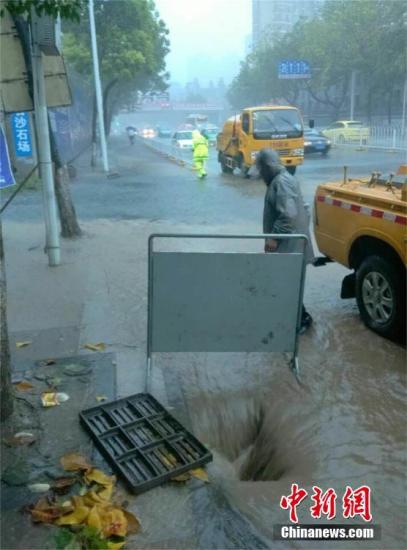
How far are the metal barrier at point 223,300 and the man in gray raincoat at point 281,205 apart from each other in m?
0.76

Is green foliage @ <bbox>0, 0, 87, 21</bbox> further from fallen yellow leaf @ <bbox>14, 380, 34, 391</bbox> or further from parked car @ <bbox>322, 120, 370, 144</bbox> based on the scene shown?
parked car @ <bbox>322, 120, 370, 144</bbox>

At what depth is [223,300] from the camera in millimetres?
4055

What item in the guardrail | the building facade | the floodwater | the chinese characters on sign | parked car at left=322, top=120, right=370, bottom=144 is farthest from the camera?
the building facade

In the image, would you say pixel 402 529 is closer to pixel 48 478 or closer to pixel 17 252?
pixel 48 478

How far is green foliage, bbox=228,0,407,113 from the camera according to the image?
35.5 metres

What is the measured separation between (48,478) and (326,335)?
120 inches

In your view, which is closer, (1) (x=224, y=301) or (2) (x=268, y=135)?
(1) (x=224, y=301)

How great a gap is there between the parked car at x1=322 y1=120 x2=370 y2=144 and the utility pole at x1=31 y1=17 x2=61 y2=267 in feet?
100

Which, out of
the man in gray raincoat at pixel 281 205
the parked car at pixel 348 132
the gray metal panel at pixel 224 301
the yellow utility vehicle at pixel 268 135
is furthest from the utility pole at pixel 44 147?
the parked car at pixel 348 132

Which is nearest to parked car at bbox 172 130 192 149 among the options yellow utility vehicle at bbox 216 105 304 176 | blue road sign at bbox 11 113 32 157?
yellow utility vehicle at bbox 216 105 304 176

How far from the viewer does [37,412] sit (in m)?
3.68

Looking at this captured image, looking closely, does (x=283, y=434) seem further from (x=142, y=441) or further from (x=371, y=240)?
(x=371, y=240)

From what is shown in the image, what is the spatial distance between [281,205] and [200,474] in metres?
2.59

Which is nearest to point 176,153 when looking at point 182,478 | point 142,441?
point 142,441
